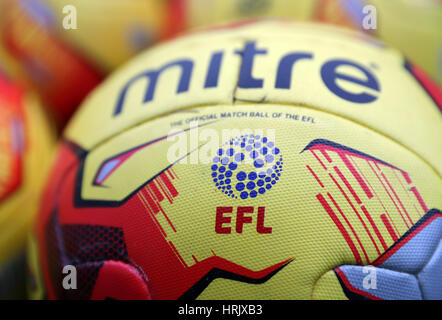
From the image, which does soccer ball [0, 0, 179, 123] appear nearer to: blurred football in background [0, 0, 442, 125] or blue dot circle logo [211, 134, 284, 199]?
blurred football in background [0, 0, 442, 125]

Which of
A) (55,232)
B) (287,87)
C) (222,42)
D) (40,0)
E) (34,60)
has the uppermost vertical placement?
(40,0)

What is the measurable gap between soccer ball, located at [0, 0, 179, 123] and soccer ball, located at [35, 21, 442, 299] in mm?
456

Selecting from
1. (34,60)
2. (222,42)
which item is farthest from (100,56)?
(222,42)

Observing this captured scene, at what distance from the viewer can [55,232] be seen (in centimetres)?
65

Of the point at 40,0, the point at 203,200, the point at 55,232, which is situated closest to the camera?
the point at 203,200

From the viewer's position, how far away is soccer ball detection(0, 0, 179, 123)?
1.03 meters

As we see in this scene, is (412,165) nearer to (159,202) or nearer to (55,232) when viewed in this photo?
(159,202)

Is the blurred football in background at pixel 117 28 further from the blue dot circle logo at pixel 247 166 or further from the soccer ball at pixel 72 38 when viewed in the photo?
the blue dot circle logo at pixel 247 166

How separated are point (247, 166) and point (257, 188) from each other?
0.03 meters

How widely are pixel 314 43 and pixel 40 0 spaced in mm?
656

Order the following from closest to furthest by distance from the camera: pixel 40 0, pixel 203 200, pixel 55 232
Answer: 1. pixel 203 200
2. pixel 55 232
3. pixel 40 0

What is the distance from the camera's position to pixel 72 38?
106cm

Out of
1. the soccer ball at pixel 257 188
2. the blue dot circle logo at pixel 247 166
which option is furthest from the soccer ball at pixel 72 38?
the blue dot circle logo at pixel 247 166

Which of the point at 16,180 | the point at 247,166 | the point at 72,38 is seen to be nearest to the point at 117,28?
the point at 72,38
